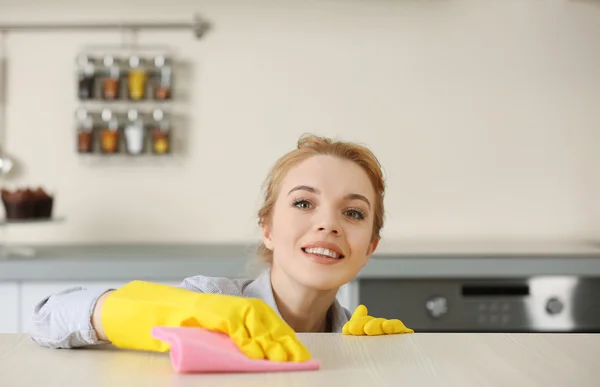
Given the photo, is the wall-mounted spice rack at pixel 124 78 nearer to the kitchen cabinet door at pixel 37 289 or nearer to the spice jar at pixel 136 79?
the spice jar at pixel 136 79

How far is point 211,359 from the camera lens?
0.68 m

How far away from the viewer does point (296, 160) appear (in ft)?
4.26

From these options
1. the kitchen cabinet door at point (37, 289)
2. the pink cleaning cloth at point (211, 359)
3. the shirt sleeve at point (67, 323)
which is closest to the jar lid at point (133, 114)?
the kitchen cabinet door at point (37, 289)

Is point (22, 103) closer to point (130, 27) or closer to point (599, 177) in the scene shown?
point (130, 27)

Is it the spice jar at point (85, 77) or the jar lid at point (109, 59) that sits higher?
the jar lid at point (109, 59)

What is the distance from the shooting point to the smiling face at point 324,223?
1.12m

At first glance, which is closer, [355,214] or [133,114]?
[355,214]

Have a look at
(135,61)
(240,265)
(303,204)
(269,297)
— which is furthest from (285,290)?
(135,61)

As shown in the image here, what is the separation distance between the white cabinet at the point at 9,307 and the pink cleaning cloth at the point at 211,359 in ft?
5.37

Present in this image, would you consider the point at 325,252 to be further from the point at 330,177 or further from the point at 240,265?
the point at 240,265

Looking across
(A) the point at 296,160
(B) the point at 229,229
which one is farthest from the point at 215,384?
(B) the point at 229,229

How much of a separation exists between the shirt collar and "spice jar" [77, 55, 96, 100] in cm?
150

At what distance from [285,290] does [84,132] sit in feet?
5.15

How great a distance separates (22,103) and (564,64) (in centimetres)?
176
